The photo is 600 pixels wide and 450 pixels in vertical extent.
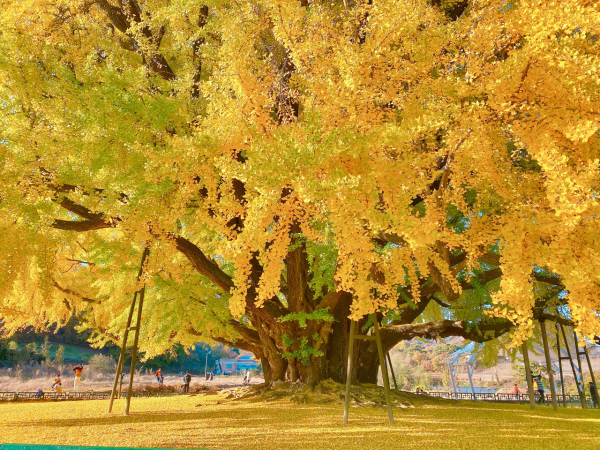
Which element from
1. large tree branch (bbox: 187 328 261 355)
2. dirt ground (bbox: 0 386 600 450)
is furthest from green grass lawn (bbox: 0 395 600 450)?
large tree branch (bbox: 187 328 261 355)

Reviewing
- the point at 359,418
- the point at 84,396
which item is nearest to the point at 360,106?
the point at 359,418

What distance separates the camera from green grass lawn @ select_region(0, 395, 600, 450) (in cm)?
460

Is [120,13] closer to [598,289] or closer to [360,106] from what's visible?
[360,106]

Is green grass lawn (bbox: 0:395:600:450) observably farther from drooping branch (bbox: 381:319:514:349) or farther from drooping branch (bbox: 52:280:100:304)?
drooping branch (bbox: 52:280:100:304)

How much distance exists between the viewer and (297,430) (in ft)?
17.9

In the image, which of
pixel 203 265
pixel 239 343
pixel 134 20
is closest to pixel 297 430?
pixel 203 265

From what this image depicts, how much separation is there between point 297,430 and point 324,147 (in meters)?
3.47

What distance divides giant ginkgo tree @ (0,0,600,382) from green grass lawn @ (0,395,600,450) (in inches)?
55.1

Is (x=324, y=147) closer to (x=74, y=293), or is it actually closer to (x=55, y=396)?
(x=74, y=293)

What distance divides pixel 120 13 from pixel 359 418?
9721 mm

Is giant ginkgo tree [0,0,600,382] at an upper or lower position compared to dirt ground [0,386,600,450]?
upper

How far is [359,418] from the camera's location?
6.63 metres

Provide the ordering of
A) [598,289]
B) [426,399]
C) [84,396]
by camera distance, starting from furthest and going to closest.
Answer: [84,396], [426,399], [598,289]

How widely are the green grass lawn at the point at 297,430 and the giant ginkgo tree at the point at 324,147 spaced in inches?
55.1
